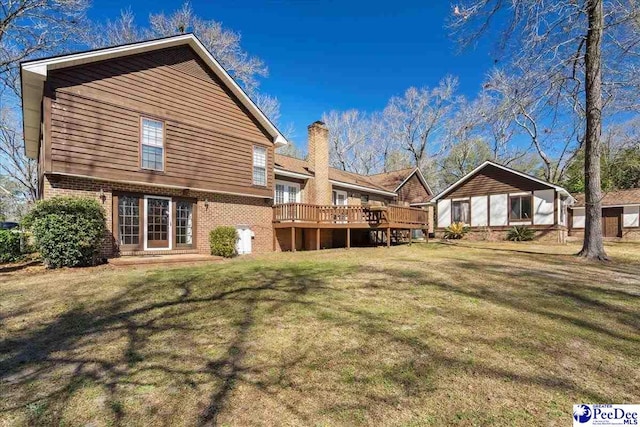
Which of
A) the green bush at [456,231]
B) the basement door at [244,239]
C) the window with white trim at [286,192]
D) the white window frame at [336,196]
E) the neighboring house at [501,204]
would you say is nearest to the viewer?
the basement door at [244,239]

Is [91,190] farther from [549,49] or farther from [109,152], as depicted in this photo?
[549,49]

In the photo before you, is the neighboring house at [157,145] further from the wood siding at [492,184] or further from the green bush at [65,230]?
the wood siding at [492,184]

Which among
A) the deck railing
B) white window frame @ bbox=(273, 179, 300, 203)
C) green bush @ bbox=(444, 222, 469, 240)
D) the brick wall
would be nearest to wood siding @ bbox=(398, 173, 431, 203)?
green bush @ bbox=(444, 222, 469, 240)

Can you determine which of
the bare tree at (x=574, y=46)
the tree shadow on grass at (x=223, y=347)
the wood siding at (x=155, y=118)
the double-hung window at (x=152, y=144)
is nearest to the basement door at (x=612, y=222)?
the bare tree at (x=574, y=46)

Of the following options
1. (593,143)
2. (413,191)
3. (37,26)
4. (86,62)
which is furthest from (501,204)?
(37,26)

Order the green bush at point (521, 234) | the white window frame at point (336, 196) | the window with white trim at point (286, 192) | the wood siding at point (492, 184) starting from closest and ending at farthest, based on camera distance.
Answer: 1. the window with white trim at point (286, 192)
2. the white window frame at point (336, 196)
3. the green bush at point (521, 234)
4. the wood siding at point (492, 184)

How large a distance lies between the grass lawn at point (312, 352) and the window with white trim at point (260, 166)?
788cm

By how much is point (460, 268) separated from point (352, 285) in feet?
11.9

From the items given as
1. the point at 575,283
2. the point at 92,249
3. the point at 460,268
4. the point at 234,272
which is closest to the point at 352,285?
the point at 234,272

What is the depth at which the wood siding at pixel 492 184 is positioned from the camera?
21127mm

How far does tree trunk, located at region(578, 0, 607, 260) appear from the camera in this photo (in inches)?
406

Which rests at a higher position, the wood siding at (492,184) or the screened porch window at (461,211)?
the wood siding at (492,184)

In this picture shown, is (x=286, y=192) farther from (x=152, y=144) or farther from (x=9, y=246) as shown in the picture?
(x=9, y=246)

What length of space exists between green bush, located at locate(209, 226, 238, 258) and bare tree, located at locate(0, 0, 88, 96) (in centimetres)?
1341
